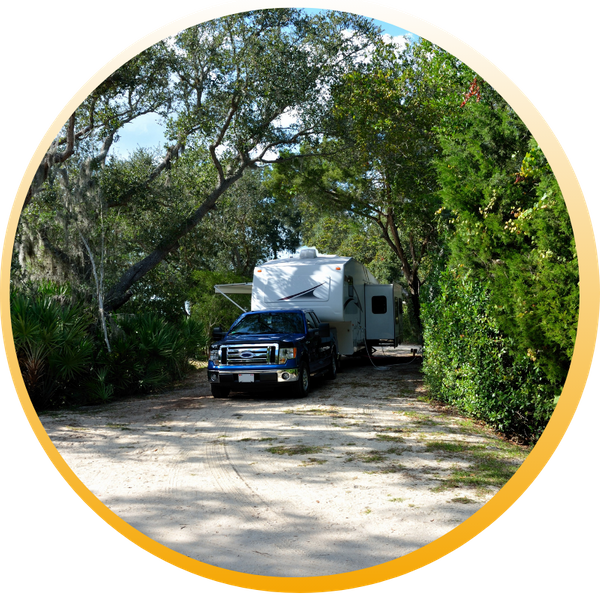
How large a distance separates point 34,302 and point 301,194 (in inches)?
592

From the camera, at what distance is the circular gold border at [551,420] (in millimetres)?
3252

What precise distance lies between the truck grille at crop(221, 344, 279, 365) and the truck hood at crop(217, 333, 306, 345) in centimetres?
13

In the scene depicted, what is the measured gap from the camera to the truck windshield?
11859mm

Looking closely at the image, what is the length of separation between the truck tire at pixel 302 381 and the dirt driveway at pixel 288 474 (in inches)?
30.1

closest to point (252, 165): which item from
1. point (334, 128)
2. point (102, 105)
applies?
point (334, 128)

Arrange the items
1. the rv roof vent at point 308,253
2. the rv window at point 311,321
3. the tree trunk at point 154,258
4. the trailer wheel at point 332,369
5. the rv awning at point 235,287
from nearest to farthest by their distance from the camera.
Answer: the rv window at point 311,321 < the trailer wheel at point 332,369 < the tree trunk at point 154,258 < the rv roof vent at point 308,253 < the rv awning at point 235,287

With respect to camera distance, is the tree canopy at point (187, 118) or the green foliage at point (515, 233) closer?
the green foliage at point (515, 233)

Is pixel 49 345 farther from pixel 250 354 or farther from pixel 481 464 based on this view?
pixel 481 464

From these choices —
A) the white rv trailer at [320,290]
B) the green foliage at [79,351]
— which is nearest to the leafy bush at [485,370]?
the white rv trailer at [320,290]

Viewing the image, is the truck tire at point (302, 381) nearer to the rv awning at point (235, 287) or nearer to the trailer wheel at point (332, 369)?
the trailer wheel at point (332, 369)

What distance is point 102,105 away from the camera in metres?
13.7

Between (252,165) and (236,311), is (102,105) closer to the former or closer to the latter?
(252,165)

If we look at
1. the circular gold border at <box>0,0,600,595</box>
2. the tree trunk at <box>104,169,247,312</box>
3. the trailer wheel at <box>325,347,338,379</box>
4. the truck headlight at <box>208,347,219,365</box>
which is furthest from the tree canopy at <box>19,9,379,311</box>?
the circular gold border at <box>0,0,600,595</box>

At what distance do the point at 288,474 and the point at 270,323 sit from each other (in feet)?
22.1
